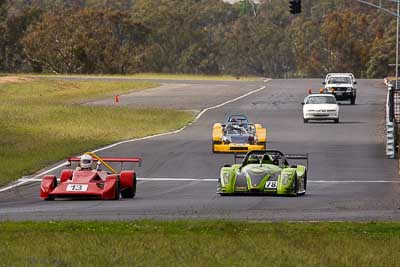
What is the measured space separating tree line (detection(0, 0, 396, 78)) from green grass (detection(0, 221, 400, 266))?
4438 inches

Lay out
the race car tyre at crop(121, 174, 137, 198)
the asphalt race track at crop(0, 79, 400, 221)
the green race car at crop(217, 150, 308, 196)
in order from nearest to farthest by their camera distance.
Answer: the asphalt race track at crop(0, 79, 400, 221) → the race car tyre at crop(121, 174, 137, 198) → the green race car at crop(217, 150, 308, 196)

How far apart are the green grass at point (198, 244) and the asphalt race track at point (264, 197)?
2068 mm

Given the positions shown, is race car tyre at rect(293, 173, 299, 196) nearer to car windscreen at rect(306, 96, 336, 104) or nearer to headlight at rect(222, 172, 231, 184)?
headlight at rect(222, 172, 231, 184)

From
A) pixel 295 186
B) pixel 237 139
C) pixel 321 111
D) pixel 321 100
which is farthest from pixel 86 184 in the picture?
pixel 321 100

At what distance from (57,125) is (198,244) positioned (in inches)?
1614

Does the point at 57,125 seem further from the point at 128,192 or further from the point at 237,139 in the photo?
the point at 128,192

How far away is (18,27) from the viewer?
5581 inches

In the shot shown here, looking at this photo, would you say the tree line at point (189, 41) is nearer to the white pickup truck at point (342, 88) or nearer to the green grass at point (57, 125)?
the green grass at point (57, 125)

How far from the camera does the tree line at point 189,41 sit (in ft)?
432

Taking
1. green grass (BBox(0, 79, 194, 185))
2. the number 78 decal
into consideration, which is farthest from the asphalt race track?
green grass (BBox(0, 79, 194, 185))

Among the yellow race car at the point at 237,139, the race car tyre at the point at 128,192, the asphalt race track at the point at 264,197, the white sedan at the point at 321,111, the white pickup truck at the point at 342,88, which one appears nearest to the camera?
the asphalt race track at the point at 264,197

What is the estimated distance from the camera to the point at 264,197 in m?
25.4

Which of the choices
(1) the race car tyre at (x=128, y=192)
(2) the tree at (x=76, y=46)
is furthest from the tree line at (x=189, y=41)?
(1) the race car tyre at (x=128, y=192)

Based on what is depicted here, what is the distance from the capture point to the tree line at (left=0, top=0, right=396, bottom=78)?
131625 mm
